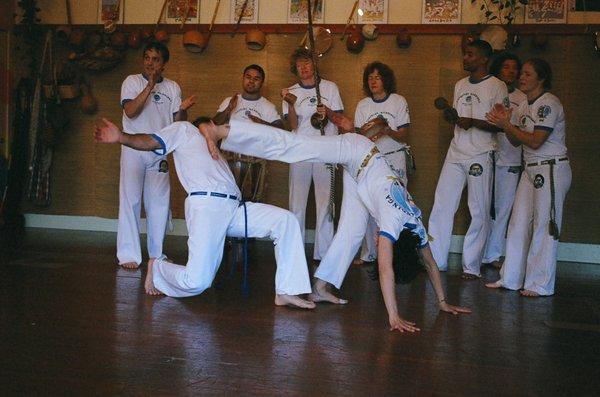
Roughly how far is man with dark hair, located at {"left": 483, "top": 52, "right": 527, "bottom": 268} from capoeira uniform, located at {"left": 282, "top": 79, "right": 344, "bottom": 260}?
1.40 meters

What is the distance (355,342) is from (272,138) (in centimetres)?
113

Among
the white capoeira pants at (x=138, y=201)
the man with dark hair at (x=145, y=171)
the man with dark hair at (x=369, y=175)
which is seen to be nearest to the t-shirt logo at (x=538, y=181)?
the man with dark hair at (x=369, y=175)

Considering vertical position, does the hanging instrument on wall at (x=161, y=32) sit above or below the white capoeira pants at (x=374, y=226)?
above

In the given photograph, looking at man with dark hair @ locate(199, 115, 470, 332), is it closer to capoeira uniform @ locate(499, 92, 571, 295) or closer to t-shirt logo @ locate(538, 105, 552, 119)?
capoeira uniform @ locate(499, 92, 571, 295)

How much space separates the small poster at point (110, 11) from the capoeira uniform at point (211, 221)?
3.99 meters

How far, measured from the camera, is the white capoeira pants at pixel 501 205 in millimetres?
6207

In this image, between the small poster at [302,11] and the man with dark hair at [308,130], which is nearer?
the man with dark hair at [308,130]

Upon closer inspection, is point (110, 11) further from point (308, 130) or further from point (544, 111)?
point (544, 111)

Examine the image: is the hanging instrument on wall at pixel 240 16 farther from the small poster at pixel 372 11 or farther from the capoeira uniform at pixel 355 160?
the capoeira uniform at pixel 355 160

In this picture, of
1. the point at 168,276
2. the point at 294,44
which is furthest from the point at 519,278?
the point at 294,44

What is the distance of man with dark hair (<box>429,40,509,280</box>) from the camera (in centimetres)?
565

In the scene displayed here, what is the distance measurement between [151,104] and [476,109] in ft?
8.20

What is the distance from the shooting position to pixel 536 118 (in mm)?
4945

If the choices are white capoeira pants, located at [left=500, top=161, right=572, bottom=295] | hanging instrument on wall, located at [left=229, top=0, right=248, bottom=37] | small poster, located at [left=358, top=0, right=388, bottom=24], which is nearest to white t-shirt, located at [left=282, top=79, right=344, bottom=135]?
small poster, located at [left=358, top=0, right=388, bottom=24]
